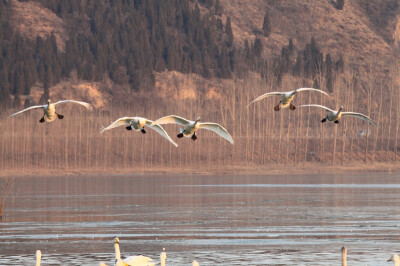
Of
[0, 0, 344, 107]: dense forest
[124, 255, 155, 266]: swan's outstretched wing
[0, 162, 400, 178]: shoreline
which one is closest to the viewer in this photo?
[124, 255, 155, 266]: swan's outstretched wing

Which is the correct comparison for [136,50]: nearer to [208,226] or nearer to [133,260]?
[208,226]

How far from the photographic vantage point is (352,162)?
131 m

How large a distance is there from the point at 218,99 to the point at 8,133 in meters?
50.2

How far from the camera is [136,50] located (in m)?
182

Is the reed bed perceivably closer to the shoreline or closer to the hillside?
the shoreline

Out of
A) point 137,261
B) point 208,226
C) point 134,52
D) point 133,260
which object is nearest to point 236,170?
point 134,52

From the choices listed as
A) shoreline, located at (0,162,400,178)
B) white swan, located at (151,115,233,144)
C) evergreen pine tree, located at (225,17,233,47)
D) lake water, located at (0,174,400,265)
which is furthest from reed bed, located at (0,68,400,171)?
white swan, located at (151,115,233,144)

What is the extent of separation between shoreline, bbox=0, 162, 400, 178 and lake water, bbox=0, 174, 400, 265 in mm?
40950

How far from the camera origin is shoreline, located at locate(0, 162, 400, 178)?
393 feet

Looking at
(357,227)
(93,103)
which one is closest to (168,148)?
(93,103)

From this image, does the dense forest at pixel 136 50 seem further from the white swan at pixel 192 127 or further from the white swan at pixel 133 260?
the white swan at pixel 133 260

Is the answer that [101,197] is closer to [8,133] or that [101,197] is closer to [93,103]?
[8,133]

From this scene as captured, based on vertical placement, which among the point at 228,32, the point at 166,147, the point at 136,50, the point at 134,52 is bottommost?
the point at 166,147

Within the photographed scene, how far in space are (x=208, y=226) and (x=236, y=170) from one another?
76.4 meters
